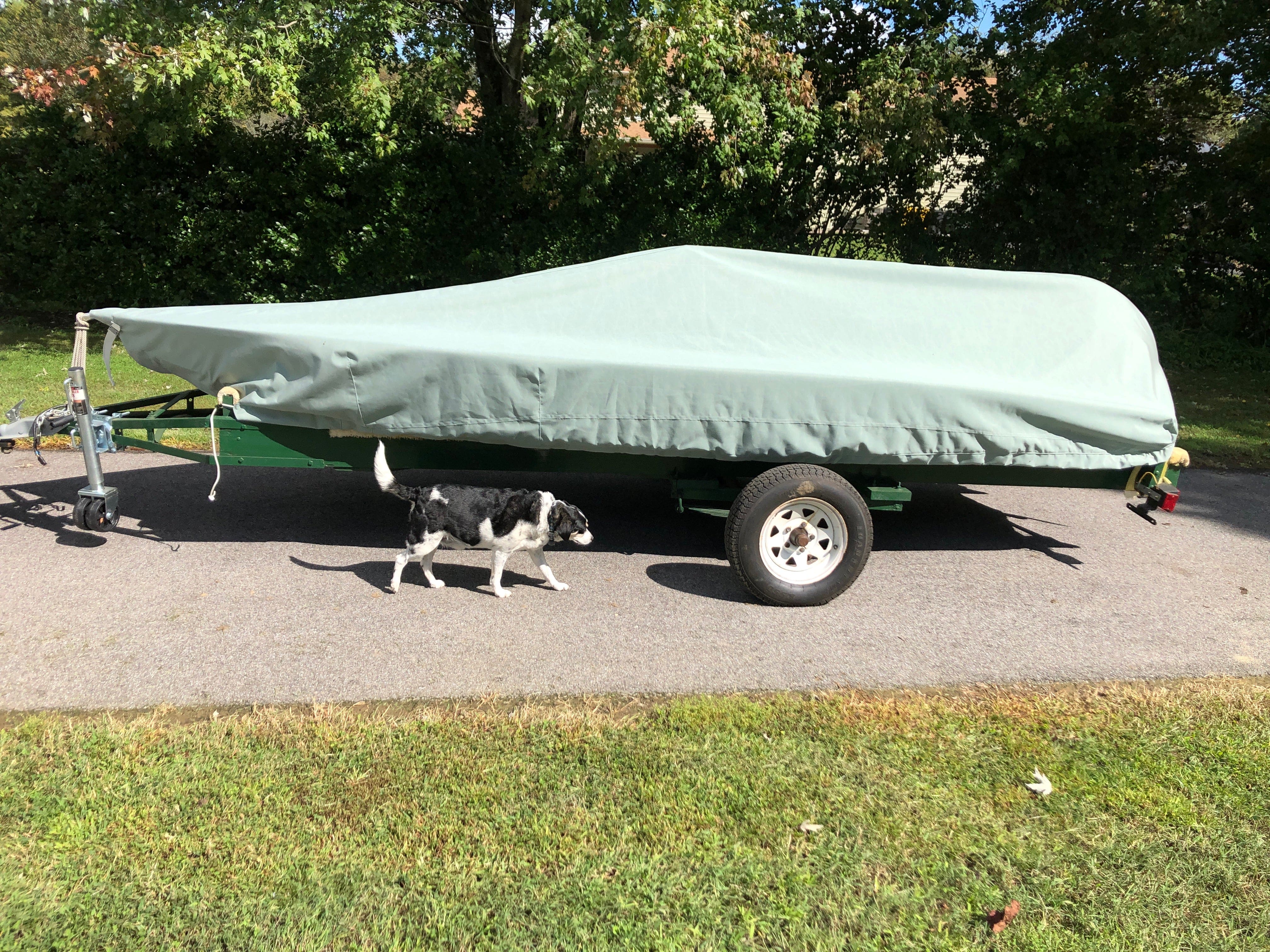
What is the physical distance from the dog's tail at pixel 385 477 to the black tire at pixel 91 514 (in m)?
1.69

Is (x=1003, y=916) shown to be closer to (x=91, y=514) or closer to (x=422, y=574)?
(x=422, y=574)

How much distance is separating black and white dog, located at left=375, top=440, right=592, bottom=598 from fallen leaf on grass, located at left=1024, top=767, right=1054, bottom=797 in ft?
7.66

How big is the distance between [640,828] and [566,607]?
1828 millimetres

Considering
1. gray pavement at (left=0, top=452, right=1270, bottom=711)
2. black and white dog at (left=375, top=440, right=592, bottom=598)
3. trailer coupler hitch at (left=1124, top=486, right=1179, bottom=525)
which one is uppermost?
trailer coupler hitch at (left=1124, top=486, right=1179, bottom=525)

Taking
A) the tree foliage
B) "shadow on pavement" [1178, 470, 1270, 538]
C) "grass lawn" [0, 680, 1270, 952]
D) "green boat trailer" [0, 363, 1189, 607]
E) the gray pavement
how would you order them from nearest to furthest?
1. "grass lawn" [0, 680, 1270, 952]
2. the gray pavement
3. "green boat trailer" [0, 363, 1189, 607]
4. "shadow on pavement" [1178, 470, 1270, 538]
5. the tree foliage

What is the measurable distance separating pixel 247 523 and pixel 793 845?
4333 millimetres

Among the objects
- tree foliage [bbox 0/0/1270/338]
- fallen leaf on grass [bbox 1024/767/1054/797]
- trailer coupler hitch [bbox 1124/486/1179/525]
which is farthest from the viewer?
tree foliage [bbox 0/0/1270/338]

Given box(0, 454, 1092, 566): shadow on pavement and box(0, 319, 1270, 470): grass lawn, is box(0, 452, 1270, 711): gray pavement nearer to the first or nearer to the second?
box(0, 454, 1092, 566): shadow on pavement

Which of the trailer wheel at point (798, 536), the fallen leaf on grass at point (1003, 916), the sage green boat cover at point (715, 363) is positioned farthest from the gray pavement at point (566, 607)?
the fallen leaf on grass at point (1003, 916)

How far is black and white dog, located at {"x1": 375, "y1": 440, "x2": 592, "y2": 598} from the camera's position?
455cm

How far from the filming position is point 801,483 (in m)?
4.54

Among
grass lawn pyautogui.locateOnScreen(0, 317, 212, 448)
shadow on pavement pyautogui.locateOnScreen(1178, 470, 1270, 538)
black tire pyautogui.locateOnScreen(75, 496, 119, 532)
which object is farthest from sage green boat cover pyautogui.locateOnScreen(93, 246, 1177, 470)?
shadow on pavement pyautogui.locateOnScreen(1178, 470, 1270, 538)

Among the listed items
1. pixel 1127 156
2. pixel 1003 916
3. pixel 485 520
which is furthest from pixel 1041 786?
pixel 1127 156

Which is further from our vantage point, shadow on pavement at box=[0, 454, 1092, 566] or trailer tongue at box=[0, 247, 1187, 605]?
shadow on pavement at box=[0, 454, 1092, 566]
